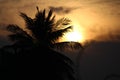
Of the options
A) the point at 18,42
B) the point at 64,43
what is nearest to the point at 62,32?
the point at 64,43

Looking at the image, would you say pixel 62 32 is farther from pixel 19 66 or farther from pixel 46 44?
pixel 19 66

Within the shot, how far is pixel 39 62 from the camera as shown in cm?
3875

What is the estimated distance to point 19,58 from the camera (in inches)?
1521

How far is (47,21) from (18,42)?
10.2ft

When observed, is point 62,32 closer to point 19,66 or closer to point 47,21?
point 47,21

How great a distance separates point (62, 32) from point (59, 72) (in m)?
3.33

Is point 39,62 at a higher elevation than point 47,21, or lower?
lower

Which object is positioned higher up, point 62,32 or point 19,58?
point 62,32

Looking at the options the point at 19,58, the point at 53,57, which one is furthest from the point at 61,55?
the point at 19,58

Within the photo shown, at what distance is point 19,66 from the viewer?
3878 centimetres

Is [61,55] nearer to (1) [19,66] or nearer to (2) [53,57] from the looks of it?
(2) [53,57]

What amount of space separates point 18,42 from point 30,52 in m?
1.22

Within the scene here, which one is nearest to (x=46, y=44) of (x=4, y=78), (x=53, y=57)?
(x=53, y=57)

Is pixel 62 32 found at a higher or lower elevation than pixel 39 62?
higher
